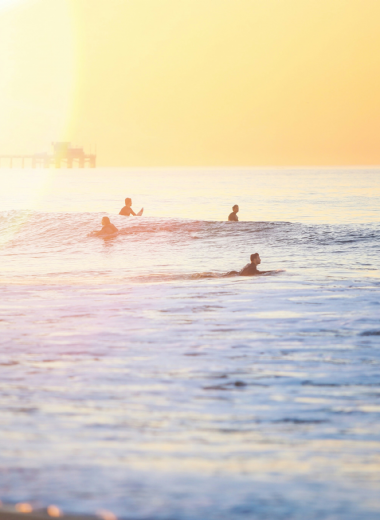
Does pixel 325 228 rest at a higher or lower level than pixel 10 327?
higher

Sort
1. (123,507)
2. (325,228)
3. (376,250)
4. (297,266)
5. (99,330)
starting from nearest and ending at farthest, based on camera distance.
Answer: (123,507) < (99,330) < (297,266) < (376,250) < (325,228)

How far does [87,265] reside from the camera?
65.0ft

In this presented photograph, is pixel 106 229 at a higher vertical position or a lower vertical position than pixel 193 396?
higher

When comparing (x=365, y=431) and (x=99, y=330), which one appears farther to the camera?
(x=99, y=330)

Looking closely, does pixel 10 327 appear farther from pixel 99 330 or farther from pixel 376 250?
pixel 376 250

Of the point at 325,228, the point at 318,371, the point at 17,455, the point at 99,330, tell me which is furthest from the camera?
the point at 325,228

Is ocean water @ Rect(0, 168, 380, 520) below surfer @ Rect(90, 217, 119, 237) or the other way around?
below

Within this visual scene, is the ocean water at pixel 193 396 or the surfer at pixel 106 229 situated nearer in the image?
the ocean water at pixel 193 396

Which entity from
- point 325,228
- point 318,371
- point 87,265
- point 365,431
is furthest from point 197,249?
point 365,431

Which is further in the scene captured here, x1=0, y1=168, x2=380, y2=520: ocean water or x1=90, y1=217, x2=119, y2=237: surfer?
x1=90, y1=217, x2=119, y2=237: surfer

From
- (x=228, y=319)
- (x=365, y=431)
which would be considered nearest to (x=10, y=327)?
(x=228, y=319)

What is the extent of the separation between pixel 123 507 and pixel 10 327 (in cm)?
617

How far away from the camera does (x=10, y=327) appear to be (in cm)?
970

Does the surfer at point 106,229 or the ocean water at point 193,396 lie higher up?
the surfer at point 106,229
